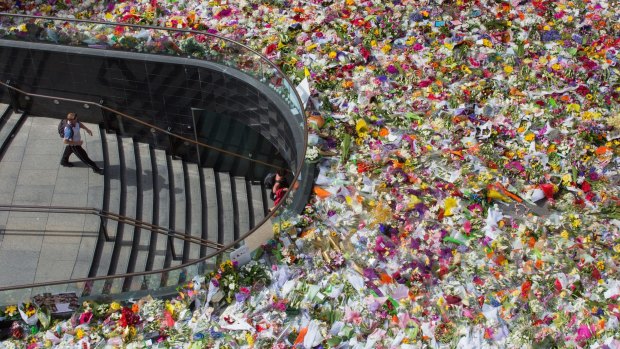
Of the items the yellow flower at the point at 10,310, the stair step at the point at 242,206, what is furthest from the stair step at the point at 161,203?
the yellow flower at the point at 10,310

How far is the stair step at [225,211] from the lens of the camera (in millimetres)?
11367

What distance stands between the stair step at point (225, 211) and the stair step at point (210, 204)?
71 mm

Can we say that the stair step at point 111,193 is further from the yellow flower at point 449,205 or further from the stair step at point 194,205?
the yellow flower at point 449,205

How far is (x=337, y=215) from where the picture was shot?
27.7ft

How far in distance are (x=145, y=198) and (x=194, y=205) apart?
809mm

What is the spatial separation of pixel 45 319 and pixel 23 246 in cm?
303

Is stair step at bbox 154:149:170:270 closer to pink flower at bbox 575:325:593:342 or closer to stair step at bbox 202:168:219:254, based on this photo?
stair step at bbox 202:168:219:254

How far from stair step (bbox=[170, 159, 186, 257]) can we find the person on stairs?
4.09 ft

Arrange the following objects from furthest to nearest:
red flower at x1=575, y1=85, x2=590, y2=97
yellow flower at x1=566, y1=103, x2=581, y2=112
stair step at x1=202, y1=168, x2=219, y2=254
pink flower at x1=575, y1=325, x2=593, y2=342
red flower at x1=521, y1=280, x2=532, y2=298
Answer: stair step at x1=202, y1=168, x2=219, y2=254 < red flower at x1=575, y1=85, x2=590, y2=97 < yellow flower at x1=566, y1=103, x2=581, y2=112 < red flower at x1=521, y1=280, x2=532, y2=298 < pink flower at x1=575, y1=325, x2=593, y2=342

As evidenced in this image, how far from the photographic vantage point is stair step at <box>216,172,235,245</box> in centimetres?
1137

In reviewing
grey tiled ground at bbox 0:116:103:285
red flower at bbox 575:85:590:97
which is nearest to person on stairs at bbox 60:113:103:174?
grey tiled ground at bbox 0:116:103:285

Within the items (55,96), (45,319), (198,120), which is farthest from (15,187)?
(45,319)

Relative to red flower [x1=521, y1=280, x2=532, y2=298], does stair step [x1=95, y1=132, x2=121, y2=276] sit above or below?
above

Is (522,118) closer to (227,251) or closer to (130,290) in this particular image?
(227,251)
